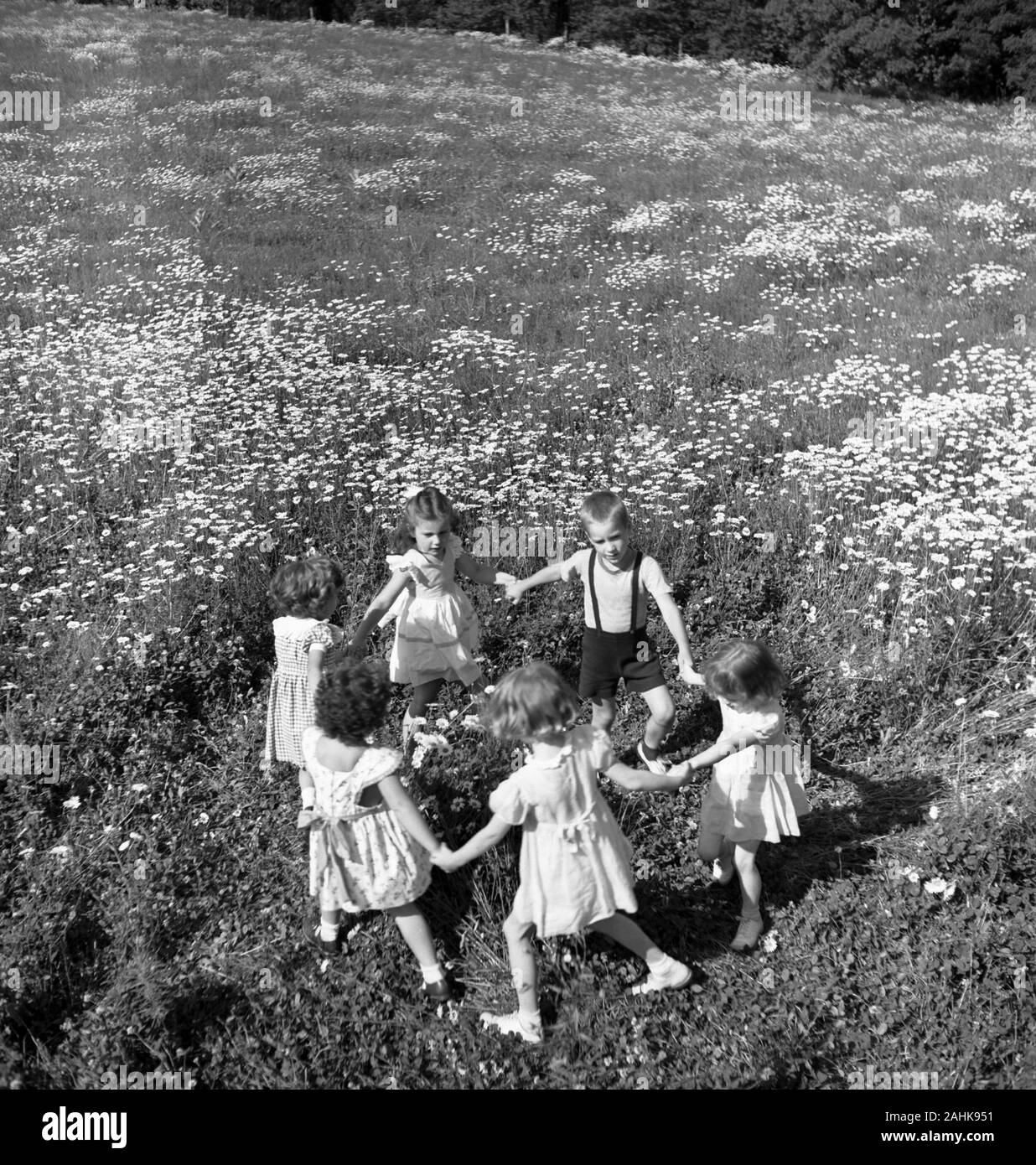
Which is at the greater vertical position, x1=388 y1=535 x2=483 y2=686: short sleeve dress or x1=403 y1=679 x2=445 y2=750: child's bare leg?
x1=388 y1=535 x2=483 y2=686: short sleeve dress

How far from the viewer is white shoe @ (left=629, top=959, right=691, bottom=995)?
3924 mm

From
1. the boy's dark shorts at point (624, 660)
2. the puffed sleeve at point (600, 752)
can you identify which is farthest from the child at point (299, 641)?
the puffed sleeve at point (600, 752)

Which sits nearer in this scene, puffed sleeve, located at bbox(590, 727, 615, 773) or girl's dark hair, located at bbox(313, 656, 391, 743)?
puffed sleeve, located at bbox(590, 727, 615, 773)

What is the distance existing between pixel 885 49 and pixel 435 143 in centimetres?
2008

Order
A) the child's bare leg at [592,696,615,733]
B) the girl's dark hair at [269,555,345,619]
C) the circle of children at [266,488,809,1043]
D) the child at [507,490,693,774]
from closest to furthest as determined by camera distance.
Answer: the circle of children at [266,488,809,1043], the girl's dark hair at [269,555,345,619], the child at [507,490,693,774], the child's bare leg at [592,696,615,733]

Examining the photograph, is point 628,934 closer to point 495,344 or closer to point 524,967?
point 524,967

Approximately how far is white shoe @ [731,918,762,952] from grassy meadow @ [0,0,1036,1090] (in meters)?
0.07

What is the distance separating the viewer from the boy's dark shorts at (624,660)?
5.17 m

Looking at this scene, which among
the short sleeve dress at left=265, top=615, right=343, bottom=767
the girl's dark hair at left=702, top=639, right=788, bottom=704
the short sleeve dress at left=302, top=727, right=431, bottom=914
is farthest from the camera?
the short sleeve dress at left=265, top=615, right=343, bottom=767

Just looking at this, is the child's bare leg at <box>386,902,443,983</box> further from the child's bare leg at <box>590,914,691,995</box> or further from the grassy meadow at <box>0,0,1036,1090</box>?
the child's bare leg at <box>590,914,691,995</box>

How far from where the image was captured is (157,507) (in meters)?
7.40

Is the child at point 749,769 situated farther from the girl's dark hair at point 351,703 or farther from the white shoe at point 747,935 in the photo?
the girl's dark hair at point 351,703

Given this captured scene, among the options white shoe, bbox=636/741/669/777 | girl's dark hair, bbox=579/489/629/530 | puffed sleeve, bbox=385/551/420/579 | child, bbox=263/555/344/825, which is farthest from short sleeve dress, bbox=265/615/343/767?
white shoe, bbox=636/741/669/777

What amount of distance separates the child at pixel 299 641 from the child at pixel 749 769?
1.96m
